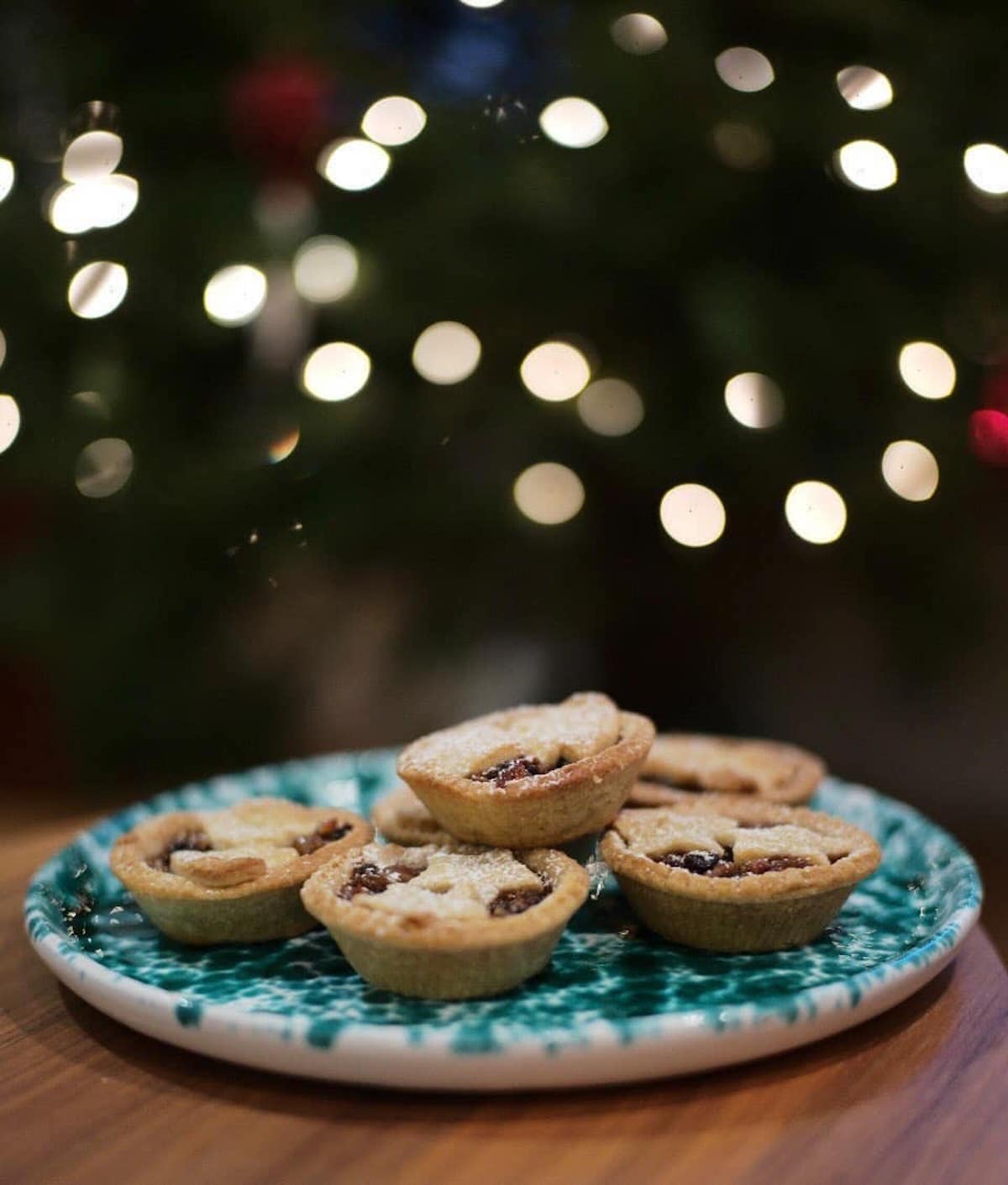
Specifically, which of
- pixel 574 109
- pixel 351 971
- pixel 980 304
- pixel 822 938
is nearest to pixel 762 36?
pixel 574 109

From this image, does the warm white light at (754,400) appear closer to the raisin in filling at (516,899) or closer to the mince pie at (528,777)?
the mince pie at (528,777)

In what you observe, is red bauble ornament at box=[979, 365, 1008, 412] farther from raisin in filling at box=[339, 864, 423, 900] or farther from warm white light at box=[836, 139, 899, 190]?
raisin in filling at box=[339, 864, 423, 900]

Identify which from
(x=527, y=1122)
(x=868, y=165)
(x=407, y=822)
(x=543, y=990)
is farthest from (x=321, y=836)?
(x=868, y=165)

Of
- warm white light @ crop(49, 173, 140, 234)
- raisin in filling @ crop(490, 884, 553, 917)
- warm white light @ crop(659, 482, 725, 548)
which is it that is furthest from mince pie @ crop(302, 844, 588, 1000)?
warm white light @ crop(659, 482, 725, 548)

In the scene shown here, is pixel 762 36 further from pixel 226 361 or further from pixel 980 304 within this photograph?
pixel 226 361

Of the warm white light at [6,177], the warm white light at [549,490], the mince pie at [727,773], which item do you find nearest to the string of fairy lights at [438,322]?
the warm white light at [6,177]

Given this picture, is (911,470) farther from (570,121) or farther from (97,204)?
(97,204)
